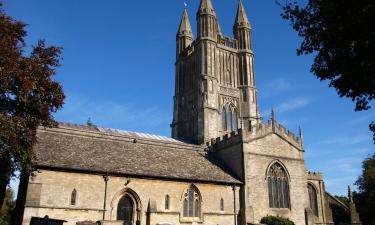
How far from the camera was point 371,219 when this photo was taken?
46.6 m

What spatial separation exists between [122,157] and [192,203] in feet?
21.8

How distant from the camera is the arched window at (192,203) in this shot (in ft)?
98.7

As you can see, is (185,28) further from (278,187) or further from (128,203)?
(128,203)

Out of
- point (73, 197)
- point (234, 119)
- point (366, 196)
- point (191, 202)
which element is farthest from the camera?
point (234, 119)

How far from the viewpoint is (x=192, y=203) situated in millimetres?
30516

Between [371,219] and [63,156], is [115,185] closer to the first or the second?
[63,156]

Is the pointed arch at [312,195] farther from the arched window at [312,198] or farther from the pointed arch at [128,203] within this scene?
the pointed arch at [128,203]

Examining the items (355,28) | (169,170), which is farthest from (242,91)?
(355,28)

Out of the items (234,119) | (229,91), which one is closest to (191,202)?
(234,119)

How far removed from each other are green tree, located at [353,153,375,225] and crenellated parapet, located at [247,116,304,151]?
17.1 m

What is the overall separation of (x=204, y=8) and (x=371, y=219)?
35323 millimetres

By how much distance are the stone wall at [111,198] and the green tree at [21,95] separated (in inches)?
142

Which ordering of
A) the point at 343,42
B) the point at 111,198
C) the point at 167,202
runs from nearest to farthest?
the point at 343,42
the point at 111,198
the point at 167,202

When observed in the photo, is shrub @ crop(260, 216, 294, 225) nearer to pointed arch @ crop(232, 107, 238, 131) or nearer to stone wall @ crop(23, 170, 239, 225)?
stone wall @ crop(23, 170, 239, 225)
